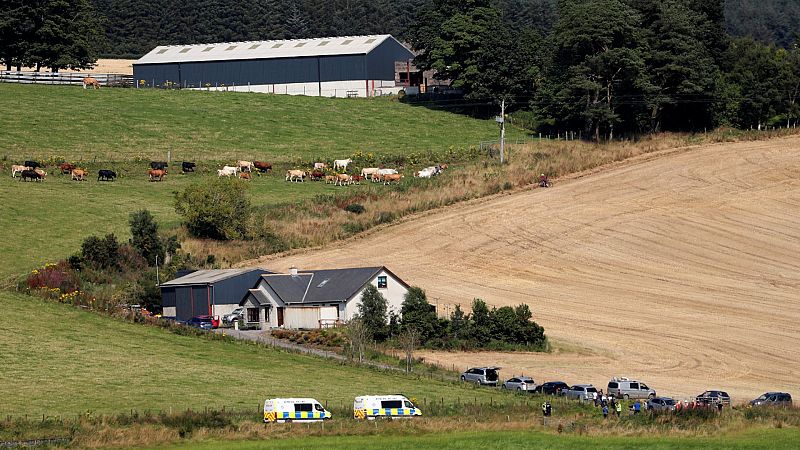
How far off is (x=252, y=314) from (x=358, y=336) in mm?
13874

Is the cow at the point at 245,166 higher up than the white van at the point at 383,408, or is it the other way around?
the cow at the point at 245,166

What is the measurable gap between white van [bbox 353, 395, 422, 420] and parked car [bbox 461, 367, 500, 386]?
13.1 meters

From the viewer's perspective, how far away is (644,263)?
97500 mm

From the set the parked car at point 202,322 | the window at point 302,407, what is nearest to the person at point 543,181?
the parked car at point 202,322

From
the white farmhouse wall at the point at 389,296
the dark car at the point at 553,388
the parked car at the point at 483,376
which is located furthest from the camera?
the white farmhouse wall at the point at 389,296

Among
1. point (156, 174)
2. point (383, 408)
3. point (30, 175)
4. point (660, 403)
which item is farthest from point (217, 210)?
point (383, 408)

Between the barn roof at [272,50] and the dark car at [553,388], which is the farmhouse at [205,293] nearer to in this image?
the dark car at [553,388]

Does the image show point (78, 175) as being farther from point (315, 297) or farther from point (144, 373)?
point (144, 373)

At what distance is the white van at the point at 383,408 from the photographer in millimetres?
55438

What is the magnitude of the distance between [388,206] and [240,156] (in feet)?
80.9

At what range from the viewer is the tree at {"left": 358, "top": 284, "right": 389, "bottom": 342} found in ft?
265

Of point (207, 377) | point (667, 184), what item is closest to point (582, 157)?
point (667, 184)

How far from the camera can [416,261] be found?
9881 cm

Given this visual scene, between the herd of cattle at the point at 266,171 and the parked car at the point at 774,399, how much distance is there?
61628 millimetres
